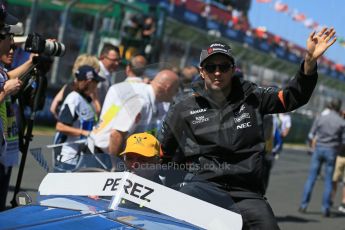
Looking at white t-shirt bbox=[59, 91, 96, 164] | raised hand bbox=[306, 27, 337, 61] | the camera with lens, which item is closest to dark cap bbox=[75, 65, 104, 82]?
white t-shirt bbox=[59, 91, 96, 164]

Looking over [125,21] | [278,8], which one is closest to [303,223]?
[125,21]

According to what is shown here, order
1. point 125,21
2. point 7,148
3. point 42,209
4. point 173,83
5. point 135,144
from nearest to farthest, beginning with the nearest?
point 42,209, point 135,144, point 173,83, point 7,148, point 125,21

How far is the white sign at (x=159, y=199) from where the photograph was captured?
12.2 ft

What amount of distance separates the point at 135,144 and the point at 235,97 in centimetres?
74

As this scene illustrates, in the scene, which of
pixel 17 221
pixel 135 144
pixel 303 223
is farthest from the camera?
pixel 303 223

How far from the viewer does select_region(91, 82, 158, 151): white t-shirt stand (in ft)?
15.4

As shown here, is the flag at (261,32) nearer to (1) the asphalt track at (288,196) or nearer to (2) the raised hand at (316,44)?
(1) the asphalt track at (288,196)

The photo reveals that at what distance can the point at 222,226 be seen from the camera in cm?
370

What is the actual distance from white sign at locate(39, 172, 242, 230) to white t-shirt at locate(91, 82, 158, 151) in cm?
71

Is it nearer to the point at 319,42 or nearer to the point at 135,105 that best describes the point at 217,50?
the point at 319,42

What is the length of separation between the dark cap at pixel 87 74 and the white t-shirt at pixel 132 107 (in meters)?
1.67

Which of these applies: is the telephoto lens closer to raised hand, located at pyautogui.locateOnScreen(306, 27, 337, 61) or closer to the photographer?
the photographer

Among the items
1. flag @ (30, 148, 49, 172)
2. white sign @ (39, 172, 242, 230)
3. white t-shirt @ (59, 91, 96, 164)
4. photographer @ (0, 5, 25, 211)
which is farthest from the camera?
white t-shirt @ (59, 91, 96, 164)

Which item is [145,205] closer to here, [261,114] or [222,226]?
[222,226]
